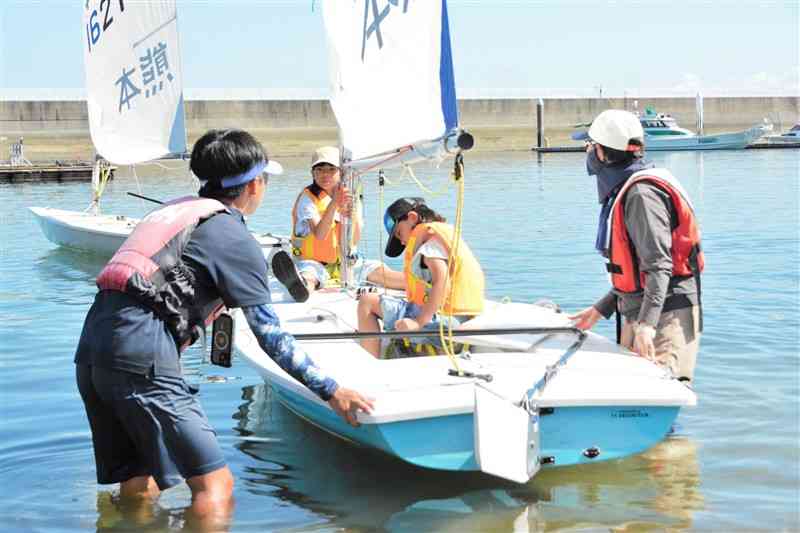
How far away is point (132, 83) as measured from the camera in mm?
12828

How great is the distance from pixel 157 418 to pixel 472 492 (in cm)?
170

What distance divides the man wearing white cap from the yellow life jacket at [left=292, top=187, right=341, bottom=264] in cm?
298

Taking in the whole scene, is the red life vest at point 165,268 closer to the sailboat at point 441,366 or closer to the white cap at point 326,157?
the sailboat at point 441,366

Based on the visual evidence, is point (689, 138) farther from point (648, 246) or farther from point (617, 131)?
point (648, 246)

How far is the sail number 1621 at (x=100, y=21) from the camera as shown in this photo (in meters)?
12.7

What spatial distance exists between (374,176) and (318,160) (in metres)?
23.8

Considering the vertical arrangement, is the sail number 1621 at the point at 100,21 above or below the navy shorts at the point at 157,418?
above

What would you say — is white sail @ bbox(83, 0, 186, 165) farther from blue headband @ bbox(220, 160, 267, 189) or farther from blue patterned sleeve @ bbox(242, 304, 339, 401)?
blue patterned sleeve @ bbox(242, 304, 339, 401)

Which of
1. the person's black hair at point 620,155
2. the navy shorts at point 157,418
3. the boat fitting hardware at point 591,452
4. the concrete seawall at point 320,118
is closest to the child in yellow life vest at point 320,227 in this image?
the person's black hair at point 620,155

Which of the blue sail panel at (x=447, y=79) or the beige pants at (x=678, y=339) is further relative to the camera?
the blue sail panel at (x=447, y=79)

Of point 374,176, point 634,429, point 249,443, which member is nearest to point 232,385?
point 249,443

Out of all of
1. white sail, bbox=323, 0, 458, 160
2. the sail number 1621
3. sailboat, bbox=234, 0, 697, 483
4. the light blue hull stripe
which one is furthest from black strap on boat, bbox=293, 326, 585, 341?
the sail number 1621

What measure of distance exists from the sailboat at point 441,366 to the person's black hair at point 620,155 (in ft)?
2.21

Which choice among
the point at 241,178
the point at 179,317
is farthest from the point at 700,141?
the point at 179,317
